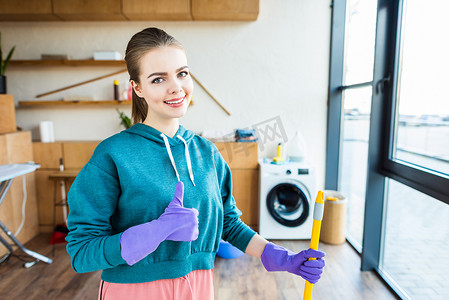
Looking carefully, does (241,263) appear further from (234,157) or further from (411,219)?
(411,219)

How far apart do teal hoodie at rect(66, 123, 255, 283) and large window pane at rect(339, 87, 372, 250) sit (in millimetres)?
2338

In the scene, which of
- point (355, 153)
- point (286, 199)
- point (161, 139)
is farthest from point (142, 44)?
point (355, 153)

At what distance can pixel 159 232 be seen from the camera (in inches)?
29.9

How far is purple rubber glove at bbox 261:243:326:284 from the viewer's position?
2.89 ft

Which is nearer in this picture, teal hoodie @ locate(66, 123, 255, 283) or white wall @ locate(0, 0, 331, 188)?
teal hoodie @ locate(66, 123, 255, 283)

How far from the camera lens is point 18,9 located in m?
3.08

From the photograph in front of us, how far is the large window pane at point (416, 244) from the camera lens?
2041mm

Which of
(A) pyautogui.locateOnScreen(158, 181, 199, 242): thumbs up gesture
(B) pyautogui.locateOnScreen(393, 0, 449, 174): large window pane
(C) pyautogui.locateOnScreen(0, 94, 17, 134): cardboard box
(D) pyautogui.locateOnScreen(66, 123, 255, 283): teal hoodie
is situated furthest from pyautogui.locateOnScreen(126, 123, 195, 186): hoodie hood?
(C) pyautogui.locateOnScreen(0, 94, 17, 134): cardboard box

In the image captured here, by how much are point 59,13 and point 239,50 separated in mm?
1873

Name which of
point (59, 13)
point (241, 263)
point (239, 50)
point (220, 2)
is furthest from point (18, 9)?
point (241, 263)

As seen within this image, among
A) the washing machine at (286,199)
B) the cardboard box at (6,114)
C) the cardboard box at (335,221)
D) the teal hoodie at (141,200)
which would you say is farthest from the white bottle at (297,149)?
the cardboard box at (6,114)

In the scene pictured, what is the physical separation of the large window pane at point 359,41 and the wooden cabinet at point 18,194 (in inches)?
134

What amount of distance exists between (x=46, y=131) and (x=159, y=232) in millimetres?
3174

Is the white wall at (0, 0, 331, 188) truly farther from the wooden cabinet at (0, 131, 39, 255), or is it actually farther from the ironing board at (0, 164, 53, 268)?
the ironing board at (0, 164, 53, 268)
